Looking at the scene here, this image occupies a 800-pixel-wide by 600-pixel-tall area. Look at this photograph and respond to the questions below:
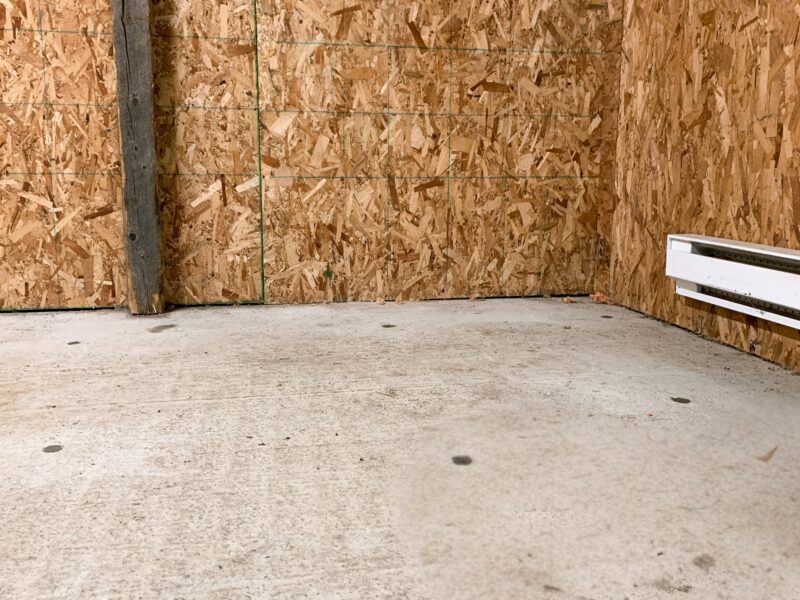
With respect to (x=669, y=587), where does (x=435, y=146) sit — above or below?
above

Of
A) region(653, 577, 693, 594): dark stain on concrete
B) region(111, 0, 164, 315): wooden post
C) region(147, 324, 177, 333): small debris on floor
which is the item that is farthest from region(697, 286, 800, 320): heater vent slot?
region(111, 0, 164, 315): wooden post

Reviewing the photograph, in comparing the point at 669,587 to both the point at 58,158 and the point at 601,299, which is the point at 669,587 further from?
the point at 58,158

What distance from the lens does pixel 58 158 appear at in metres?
4.09

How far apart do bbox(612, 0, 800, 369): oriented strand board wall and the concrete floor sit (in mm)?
602

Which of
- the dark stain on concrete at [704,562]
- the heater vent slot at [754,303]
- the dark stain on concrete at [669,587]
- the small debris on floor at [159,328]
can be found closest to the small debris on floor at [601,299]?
the heater vent slot at [754,303]

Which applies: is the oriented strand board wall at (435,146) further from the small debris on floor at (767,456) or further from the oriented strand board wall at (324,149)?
the small debris on floor at (767,456)

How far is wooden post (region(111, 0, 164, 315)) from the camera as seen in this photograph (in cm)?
390

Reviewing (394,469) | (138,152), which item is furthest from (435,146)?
(394,469)

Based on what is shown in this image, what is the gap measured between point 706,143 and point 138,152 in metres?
3.26

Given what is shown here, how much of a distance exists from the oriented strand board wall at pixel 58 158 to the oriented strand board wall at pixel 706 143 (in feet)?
10.8

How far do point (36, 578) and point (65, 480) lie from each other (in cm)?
52

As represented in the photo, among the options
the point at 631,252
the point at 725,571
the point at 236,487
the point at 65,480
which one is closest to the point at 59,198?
the point at 65,480

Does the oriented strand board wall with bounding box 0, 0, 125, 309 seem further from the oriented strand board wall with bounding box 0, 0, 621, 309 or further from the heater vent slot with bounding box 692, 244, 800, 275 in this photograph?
the heater vent slot with bounding box 692, 244, 800, 275

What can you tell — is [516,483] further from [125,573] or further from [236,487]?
[125,573]
